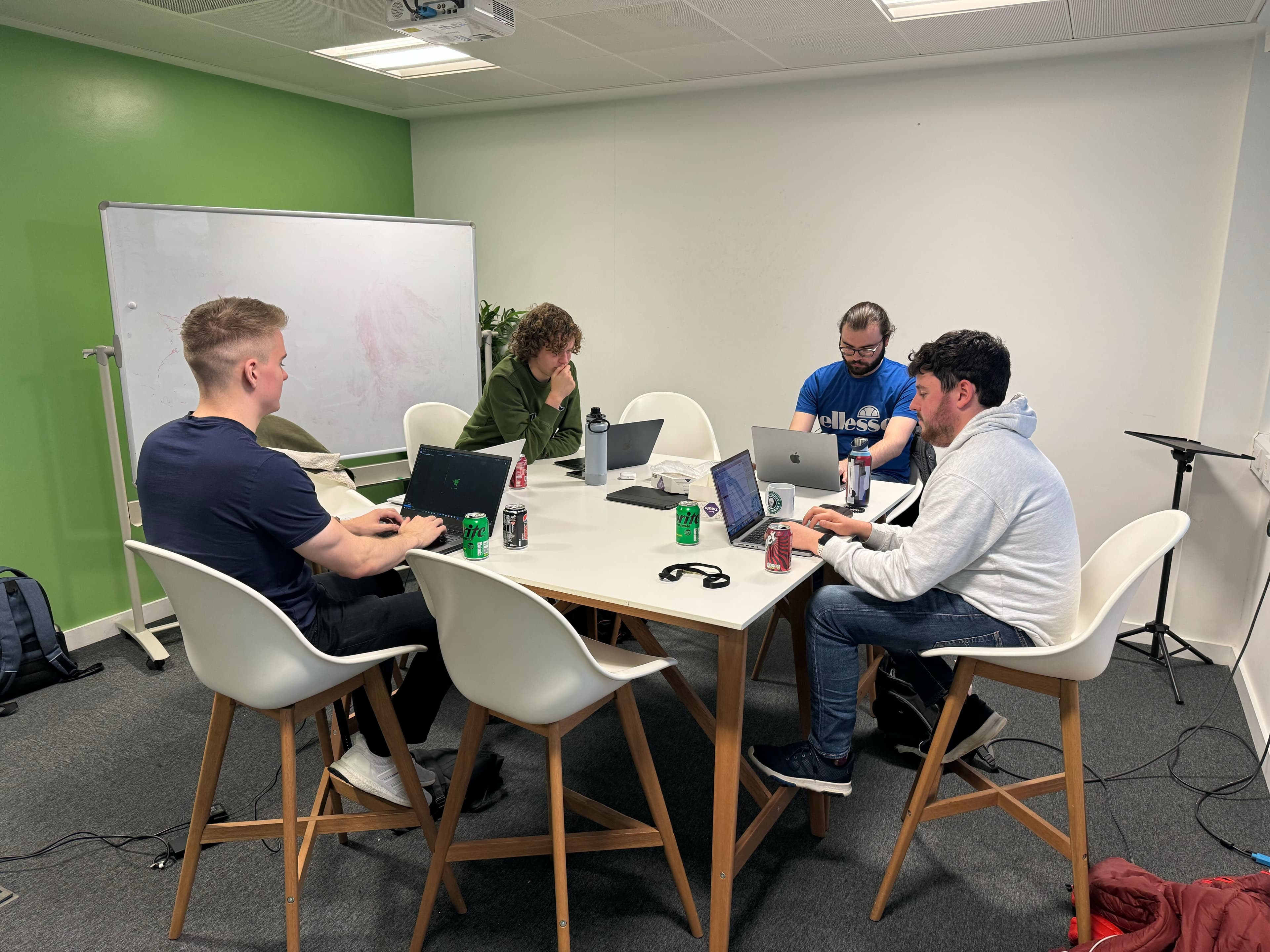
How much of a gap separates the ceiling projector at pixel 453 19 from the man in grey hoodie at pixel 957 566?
1.70m

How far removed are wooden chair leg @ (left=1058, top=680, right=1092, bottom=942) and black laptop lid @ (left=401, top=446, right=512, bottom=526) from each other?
1.49m

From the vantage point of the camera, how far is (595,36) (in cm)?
334

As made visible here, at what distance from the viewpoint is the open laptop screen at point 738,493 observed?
2287mm

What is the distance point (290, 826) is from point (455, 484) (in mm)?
958

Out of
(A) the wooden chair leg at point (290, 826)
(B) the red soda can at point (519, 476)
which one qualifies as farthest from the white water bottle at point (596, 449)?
(A) the wooden chair leg at point (290, 826)

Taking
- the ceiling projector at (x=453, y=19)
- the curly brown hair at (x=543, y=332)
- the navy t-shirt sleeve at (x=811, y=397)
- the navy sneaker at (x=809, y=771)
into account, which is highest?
the ceiling projector at (x=453, y=19)

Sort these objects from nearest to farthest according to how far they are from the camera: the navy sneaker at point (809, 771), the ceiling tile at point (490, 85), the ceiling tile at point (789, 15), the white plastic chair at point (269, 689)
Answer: the white plastic chair at point (269, 689)
the navy sneaker at point (809, 771)
the ceiling tile at point (789, 15)
the ceiling tile at point (490, 85)

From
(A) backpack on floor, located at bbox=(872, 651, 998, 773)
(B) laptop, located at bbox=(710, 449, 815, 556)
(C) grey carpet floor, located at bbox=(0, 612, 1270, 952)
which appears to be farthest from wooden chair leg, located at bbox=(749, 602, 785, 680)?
(B) laptop, located at bbox=(710, 449, 815, 556)

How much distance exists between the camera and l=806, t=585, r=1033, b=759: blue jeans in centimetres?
200

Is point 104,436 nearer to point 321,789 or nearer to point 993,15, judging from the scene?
point 321,789

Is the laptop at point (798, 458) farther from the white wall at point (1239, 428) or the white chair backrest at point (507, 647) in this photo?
the white wall at point (1239, 428)

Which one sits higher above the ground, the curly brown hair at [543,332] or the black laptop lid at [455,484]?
the curly brown hair at [543,332]

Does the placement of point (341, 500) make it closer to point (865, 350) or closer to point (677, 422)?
point (677, 422)

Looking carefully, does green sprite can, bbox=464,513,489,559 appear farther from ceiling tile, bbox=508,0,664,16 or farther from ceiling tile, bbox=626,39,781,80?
ceiling tile, bbox=626,39,781,80
